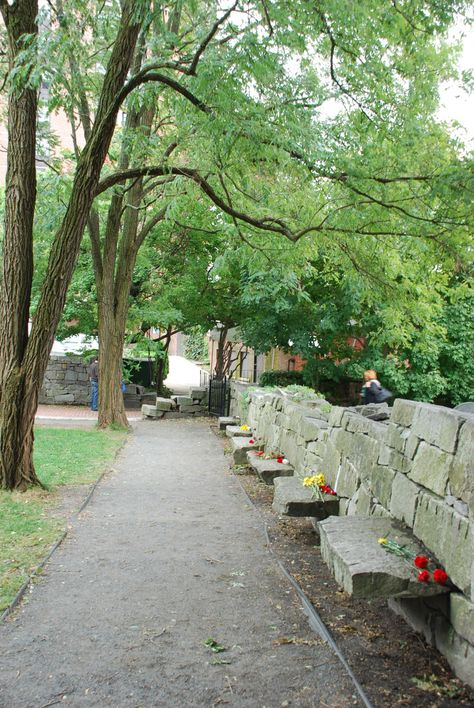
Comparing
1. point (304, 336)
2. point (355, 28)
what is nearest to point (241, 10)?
point (355, 28)

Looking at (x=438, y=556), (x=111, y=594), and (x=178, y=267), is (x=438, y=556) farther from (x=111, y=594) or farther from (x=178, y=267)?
(x=178, y=267)

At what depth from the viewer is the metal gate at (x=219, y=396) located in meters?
17.5

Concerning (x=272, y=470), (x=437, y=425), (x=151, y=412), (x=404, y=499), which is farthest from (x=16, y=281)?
(x=151, y=412)

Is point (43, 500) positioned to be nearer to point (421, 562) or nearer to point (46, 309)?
point (46, 309)

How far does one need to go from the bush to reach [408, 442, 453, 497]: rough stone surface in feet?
44.5

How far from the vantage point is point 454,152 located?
6.30 metres

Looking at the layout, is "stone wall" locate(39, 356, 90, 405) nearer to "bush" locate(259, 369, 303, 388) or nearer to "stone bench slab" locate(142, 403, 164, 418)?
"stone bench slab" locate(142, 403, 164, 418)

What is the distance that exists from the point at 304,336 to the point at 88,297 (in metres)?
6.33

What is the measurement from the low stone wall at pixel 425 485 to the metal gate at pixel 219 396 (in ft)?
35.2

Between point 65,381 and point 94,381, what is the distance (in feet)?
6.63

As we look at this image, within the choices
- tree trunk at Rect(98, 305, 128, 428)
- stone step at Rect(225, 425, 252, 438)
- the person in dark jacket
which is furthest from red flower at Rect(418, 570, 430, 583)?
tree trunk at Rect(98, 305, 128, 428)

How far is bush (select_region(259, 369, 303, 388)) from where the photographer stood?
708 inches

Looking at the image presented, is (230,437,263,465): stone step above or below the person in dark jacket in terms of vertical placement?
below

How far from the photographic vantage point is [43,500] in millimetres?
7391
